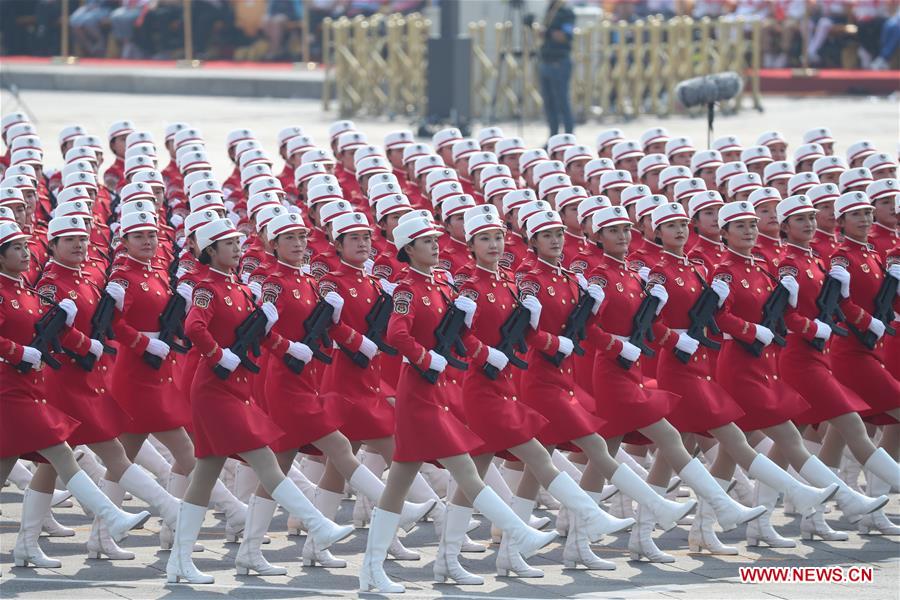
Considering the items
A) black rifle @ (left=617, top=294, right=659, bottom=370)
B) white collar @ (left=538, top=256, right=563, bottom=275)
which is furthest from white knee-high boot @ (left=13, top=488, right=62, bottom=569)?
black rifle @ (left=617, top=294, right=659, bottom=370)

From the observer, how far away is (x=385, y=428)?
Answer: 10.2 metres

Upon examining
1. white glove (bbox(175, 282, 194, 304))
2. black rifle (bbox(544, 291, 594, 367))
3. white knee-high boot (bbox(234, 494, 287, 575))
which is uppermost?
white glove (bbox(175, 282, 194, 304))

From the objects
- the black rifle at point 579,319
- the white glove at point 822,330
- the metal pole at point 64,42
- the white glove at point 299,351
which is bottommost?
the metal pole at point 64,42

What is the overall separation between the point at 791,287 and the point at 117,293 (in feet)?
11.4

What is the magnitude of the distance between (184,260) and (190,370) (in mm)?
813

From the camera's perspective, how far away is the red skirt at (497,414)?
9.51m

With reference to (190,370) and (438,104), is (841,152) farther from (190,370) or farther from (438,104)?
(190,370)

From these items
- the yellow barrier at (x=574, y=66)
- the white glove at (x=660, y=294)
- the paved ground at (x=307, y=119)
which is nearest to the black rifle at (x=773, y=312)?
the white glove at (x=660, y=294)

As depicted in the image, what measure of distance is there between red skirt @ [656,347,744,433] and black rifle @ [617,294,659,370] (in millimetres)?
250

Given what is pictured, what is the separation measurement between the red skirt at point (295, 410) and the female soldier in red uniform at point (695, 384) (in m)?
1.76

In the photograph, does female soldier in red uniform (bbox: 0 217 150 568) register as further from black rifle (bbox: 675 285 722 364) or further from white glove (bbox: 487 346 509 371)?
black rifle (bbox: 675 285 722 364)

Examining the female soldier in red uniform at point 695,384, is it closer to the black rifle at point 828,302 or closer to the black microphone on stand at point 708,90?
the black rifle at point 828,302

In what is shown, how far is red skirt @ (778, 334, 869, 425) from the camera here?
1055 cm

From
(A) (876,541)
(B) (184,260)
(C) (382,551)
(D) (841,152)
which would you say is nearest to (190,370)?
(B) (184,260)
